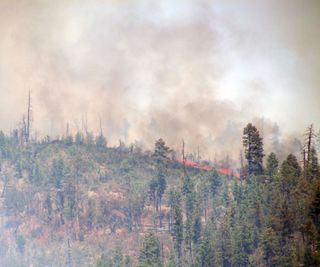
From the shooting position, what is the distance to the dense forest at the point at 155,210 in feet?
325

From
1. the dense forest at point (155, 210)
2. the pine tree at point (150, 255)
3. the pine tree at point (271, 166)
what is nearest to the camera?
the dense forest at point (155, 210)

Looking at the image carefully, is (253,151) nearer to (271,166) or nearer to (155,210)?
(271,166)

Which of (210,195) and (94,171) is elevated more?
(94,171)

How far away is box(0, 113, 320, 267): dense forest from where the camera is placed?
99.1m

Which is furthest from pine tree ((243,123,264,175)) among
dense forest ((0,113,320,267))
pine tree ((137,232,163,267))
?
pine tree ((137,232,163,267))

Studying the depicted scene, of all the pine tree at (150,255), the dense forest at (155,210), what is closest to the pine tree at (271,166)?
the dense forest at (155,210)

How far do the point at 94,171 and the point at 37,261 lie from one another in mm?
46245

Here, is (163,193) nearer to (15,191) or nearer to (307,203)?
(15,191)

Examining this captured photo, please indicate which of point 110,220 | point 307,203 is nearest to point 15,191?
point 110,220

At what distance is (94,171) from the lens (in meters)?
190

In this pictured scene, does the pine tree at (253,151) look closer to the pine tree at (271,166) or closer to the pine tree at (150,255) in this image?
the pine tree at (271,166)

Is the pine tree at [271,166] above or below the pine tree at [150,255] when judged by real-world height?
above

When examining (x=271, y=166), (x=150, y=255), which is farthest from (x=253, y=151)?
(x=150, y=255)

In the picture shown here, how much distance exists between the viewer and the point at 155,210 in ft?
537
